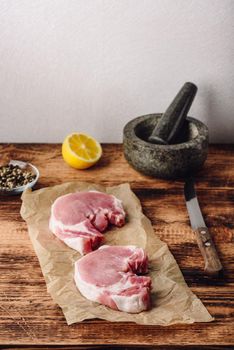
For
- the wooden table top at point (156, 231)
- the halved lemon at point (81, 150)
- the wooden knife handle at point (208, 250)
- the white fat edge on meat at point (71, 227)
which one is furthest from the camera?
the halved lemon at point (81, 150)

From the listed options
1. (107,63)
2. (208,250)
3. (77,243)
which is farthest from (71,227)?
(107,63)

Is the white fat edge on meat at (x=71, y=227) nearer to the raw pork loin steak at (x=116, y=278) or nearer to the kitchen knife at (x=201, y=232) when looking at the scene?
the raw pork loin steak at (x=116, y=278)

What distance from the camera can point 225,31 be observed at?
1796 millimetres

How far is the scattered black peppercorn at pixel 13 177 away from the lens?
1624mm

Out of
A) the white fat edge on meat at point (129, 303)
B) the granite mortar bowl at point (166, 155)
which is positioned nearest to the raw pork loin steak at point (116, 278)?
the white fat edge on meat at point (129, 303)

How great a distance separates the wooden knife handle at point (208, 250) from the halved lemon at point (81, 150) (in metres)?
0.46

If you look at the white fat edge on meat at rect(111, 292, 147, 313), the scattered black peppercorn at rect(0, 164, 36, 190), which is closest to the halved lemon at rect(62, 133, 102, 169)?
the scattered black peppercorn at rect(0, 164, 36, 190)

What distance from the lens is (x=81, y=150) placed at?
69.8 inches

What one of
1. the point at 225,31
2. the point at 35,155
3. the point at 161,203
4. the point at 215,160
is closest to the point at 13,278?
the point at 161,203

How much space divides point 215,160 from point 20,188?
0.64 m

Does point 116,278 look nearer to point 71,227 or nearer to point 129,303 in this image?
point 129,303

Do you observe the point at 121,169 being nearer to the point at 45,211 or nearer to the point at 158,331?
the point at 45,211

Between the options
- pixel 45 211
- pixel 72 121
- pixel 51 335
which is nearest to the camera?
pixel 51 335

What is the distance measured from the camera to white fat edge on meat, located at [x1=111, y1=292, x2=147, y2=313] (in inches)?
46.7
